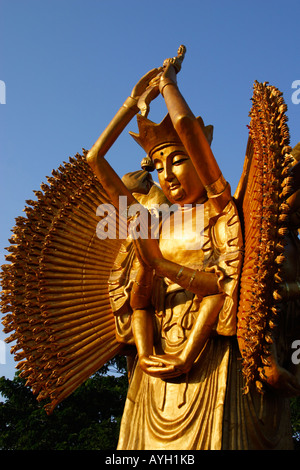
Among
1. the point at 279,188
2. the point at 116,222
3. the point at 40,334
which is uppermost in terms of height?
the point at 116,222

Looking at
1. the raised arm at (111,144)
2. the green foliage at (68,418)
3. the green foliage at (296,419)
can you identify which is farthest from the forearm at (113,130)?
the green foliage at (296,419)

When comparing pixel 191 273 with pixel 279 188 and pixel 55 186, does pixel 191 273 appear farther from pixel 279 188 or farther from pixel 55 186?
pixel 55 186

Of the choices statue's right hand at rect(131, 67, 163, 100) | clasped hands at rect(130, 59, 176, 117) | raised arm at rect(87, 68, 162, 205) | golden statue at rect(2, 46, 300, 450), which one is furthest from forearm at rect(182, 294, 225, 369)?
Result: statue's right hand at rect(131, 67, 163, 100)

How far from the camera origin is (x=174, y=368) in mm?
5227

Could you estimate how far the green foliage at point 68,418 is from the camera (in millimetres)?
13734

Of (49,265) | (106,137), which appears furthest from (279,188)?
(49,265)

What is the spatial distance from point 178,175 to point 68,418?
1027 centimetres

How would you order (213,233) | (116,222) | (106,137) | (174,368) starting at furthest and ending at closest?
(116,222), (106,137), (213,233), (174,368)

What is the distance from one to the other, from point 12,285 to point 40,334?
578 millimetres

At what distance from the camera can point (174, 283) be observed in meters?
5.88

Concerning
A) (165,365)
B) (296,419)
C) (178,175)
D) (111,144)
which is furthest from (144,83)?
(296,419)

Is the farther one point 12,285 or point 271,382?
point 12,285

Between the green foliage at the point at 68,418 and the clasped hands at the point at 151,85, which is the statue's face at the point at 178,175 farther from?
the green foliage at the point at 68,418

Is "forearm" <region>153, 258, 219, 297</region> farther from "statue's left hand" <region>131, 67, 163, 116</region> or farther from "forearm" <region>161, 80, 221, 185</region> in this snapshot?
"statue's left hand" <region>131, 67, 163, 116</region>
